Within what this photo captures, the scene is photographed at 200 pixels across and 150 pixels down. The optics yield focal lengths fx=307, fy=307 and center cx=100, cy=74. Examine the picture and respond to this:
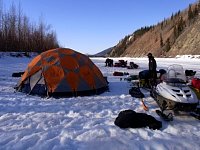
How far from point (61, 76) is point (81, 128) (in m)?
4.71

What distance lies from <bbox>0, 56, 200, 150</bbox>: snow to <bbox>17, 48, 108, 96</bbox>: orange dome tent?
0.90 m

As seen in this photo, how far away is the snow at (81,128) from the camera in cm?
654

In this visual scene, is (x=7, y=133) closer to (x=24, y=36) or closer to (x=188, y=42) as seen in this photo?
(x=24, y=36)

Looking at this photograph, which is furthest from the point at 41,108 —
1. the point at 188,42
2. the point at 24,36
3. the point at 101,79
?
the point at 188,42

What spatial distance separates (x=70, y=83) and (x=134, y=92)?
261 cm

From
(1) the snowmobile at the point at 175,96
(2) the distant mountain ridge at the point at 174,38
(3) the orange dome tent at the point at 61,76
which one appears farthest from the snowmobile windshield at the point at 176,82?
(2) the distant mountain ridge at the point at 174,38

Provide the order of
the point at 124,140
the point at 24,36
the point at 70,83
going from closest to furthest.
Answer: the point at 124,140 < the point at 70,83 < the point at 24,36

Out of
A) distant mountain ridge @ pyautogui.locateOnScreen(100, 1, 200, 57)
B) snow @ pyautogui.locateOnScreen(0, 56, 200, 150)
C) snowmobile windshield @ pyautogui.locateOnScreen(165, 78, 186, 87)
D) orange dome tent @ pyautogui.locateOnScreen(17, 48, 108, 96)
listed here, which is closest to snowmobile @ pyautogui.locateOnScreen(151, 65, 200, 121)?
snowmobile windshield @ pyautogui.locateOnScreen(165, 78, 186, 87)

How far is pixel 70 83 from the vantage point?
40.0 feet

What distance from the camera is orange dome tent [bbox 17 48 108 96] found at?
12.1m

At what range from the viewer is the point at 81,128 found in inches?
306

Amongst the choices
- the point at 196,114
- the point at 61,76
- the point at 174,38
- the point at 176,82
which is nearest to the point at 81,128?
the point at 196,114

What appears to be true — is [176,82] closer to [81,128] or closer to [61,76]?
[81,128]

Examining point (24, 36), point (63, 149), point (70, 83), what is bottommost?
point (63, 149)
